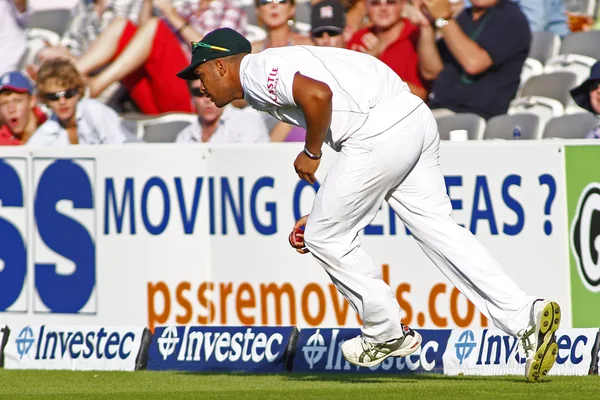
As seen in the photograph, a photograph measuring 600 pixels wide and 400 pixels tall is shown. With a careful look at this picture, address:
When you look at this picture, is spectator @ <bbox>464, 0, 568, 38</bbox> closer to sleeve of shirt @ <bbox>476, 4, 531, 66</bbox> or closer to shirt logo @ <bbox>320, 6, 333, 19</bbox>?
sleeve of shirt @ <bbox>476, 4, 531, 66</bbox>

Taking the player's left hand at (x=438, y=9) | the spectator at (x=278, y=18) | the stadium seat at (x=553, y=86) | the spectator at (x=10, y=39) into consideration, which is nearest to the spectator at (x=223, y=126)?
the spectator at (x=278, y=18)

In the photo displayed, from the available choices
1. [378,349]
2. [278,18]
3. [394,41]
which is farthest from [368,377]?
[278,18]

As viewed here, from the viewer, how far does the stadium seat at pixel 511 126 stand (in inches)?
355

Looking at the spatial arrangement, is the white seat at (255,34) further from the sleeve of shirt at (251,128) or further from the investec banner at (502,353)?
the investec banner at (502,353)

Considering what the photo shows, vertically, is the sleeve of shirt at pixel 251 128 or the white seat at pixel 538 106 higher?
the white seat at pixel 538 106

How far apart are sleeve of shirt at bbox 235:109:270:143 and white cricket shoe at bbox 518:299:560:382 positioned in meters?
3.59

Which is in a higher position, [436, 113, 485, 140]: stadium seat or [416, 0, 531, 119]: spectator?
[416, 0, 531, 119]: spectator

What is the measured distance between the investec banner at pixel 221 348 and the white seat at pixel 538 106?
115 inches

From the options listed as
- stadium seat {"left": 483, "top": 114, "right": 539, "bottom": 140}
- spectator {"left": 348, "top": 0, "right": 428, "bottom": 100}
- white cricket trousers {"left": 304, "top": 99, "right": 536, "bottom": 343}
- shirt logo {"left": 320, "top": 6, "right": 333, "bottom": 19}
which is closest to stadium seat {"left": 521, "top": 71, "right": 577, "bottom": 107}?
spectator {"left": 348, "top": 0, "right": 428, "bottom": 100}

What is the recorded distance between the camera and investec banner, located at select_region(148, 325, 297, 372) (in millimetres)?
7906

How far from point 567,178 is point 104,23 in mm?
6047

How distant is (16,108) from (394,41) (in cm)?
316

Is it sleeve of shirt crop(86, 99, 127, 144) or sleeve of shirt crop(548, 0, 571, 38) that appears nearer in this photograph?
sleeve of shirt crop(86, 99, 127, 144)

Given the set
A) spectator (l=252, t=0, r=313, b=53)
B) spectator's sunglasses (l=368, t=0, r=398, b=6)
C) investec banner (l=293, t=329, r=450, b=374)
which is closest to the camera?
investec banner (l=293, t=329, r=450, b=374)
